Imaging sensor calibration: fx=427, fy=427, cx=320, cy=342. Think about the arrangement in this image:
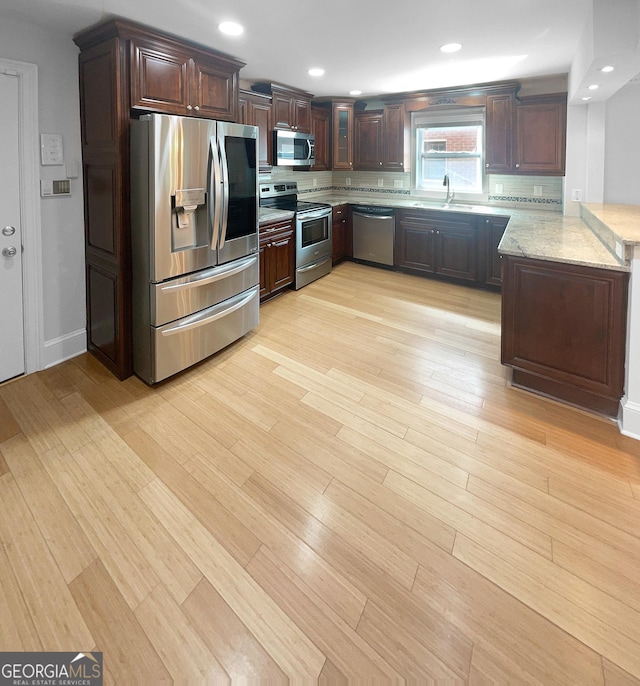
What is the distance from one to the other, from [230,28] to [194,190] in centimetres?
115

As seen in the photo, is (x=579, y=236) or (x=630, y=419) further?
(x=579, y=236)

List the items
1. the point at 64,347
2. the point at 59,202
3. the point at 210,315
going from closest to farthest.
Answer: the point at 59,202, the point at 210,315, the point at 64,347

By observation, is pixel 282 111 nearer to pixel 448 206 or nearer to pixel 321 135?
pixel 321 135

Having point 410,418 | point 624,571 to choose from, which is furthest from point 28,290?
point 624,571

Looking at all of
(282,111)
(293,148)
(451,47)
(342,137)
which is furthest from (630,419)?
(342,137)

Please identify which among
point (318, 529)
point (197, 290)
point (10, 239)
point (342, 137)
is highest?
point (342, 137)

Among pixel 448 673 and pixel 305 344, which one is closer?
pixel 448 673

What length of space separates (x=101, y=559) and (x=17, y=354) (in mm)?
2083

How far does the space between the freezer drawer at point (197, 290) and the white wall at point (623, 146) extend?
365 cm

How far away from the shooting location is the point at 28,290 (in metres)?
3.03

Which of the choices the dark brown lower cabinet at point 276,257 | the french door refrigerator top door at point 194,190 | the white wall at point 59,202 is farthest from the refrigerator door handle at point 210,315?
the white wall at point 59,202

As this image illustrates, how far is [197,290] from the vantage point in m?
3.04

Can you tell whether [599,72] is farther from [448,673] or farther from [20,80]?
[20,80]

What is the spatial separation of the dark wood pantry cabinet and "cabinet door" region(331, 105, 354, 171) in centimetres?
268
